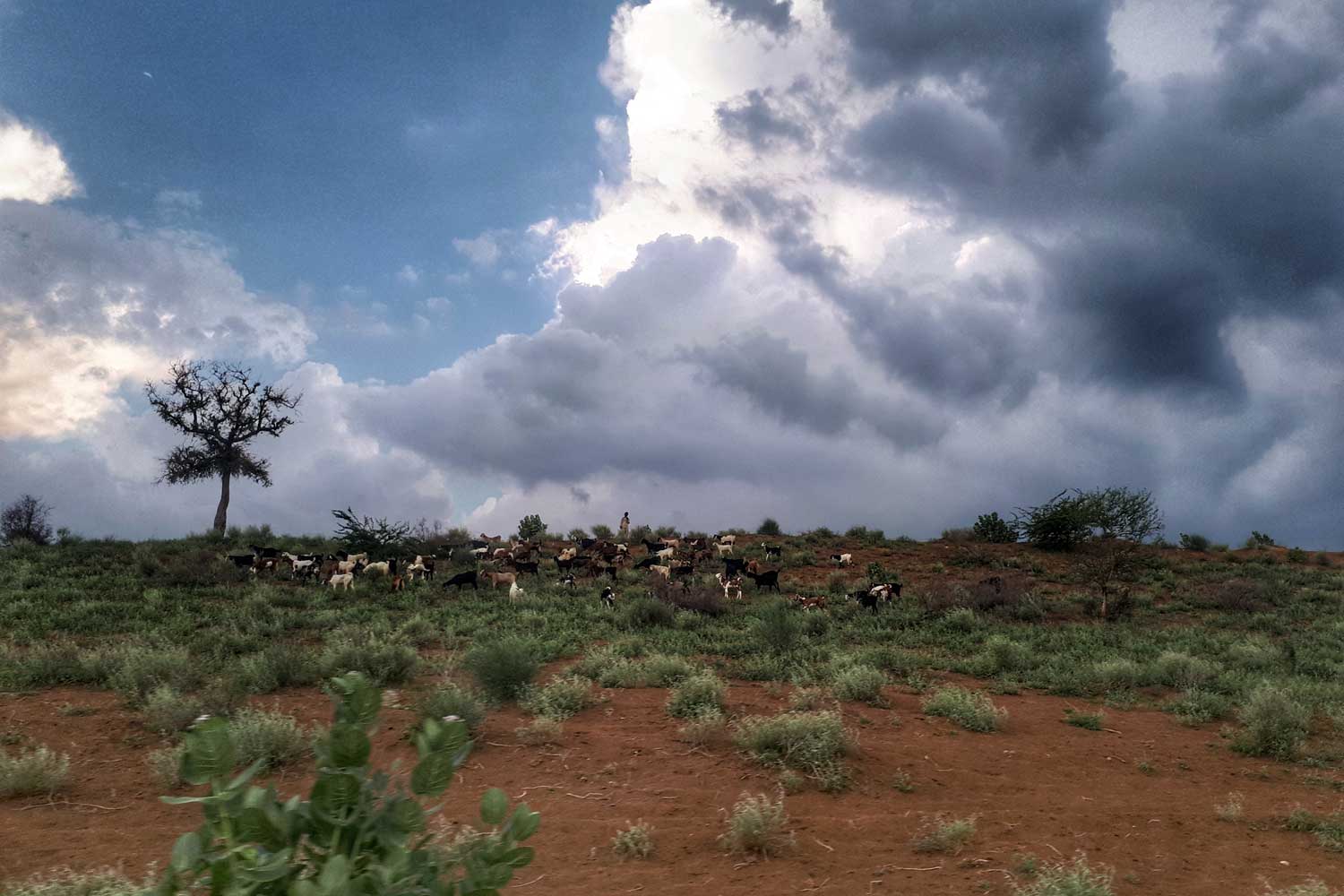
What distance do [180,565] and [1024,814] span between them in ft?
83.9

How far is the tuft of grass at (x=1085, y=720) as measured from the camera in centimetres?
1215

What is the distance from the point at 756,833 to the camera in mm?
7074

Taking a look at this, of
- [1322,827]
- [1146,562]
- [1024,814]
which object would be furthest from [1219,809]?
[1146,562]

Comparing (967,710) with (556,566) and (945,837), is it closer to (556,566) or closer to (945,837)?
(945,837)

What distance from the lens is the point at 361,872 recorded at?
95.3 inches

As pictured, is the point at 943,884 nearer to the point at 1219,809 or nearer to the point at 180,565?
the point at 1219,809

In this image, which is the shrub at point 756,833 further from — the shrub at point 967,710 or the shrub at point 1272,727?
the shrub at point 1272,727

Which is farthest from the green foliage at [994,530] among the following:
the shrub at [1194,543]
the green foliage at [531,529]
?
the green foliage at [531,529]

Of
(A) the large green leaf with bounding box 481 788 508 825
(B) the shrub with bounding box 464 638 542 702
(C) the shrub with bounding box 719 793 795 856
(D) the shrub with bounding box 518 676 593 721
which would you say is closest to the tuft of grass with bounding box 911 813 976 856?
(C) the shrub with bounding box 719 793 795 856

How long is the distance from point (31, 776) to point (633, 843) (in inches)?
255

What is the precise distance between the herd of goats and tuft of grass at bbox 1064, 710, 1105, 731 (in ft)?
28.7

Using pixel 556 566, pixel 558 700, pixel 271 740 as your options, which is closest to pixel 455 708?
pixel 558 700

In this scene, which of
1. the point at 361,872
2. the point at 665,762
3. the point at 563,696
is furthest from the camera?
the point at 563,696

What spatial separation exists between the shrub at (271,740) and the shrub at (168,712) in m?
1.27
